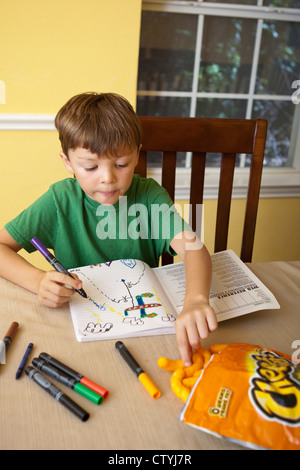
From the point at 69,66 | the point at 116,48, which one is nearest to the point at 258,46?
the point at 116,48

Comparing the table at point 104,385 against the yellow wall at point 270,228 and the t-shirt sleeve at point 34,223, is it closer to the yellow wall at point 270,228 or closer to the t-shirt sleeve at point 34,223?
the t-shirt sleeve at point 34,223

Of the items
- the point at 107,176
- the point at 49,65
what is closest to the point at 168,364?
the point at 107,176

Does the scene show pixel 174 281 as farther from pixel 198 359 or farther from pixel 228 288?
pixel 198 359

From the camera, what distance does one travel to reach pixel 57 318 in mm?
747

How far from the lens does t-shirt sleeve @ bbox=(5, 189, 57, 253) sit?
37.5 inches

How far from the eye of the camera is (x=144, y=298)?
77 centimetres

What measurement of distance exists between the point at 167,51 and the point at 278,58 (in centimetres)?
55

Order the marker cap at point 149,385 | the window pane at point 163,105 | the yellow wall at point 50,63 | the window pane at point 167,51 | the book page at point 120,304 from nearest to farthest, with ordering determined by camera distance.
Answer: the marker cap at point 149,385 < the book page at point 120,304 < the yellow wall at point 50,63 < the window pane at point 167,51 < the window pane at point 163,105

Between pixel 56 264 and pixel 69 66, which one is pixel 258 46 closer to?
pixel 69 66

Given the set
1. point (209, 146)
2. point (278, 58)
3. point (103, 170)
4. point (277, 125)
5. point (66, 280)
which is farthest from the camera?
point (277, 125)

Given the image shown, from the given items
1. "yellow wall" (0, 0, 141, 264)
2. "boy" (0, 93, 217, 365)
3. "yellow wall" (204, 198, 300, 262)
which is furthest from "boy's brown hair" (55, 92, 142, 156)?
"yellow wall" (204, 198, 300, 262)

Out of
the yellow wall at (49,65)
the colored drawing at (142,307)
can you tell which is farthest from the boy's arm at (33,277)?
the yellow wall at (49,65)

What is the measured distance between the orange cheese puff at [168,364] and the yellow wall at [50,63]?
1272 millimetres

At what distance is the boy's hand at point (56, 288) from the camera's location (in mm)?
739
